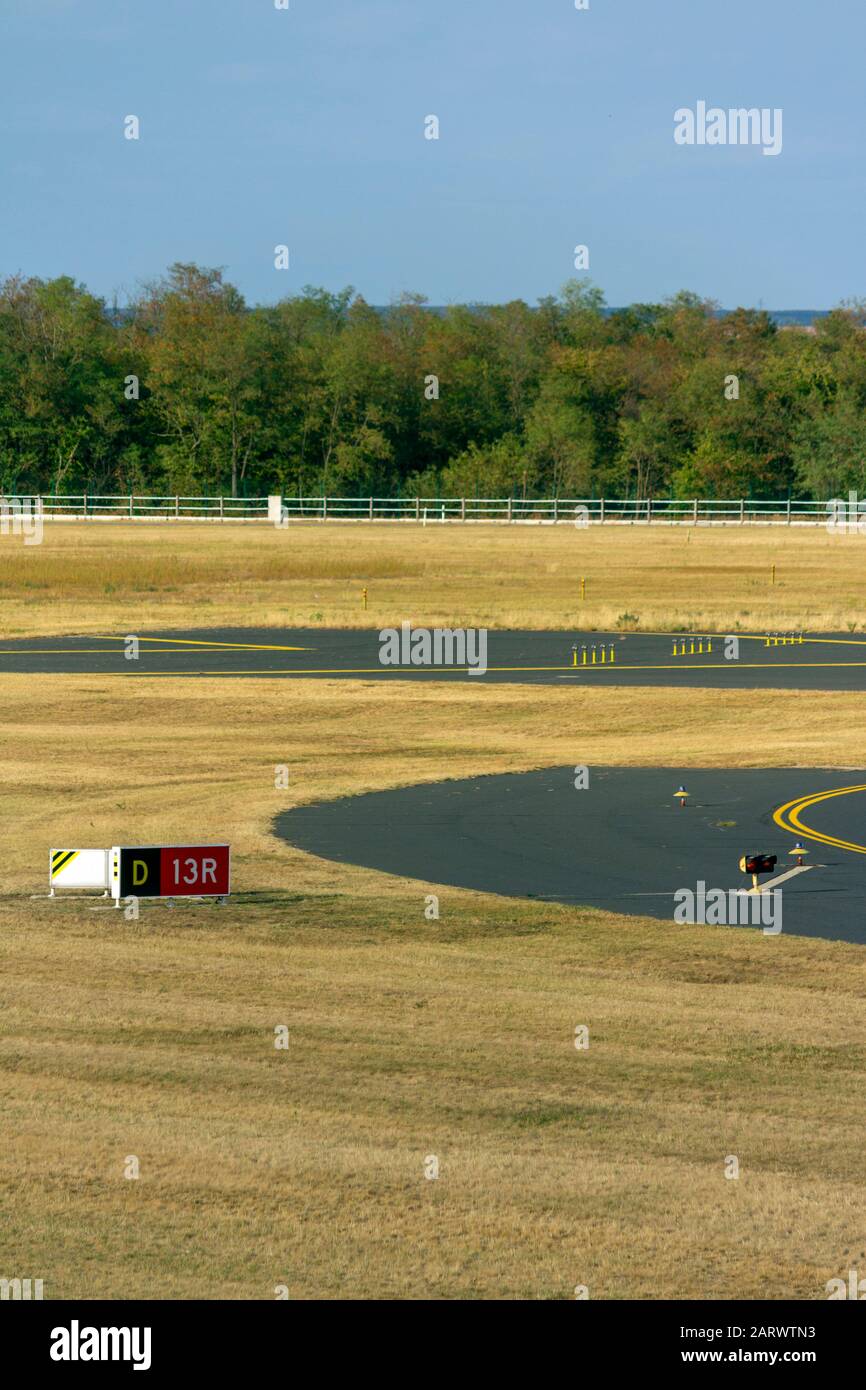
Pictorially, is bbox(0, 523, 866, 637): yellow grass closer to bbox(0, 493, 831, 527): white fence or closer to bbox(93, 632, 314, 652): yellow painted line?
bbox(93, 632, 314, 652): yellow painted line

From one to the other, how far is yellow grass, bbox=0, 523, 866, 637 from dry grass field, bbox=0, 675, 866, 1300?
35.6 meters

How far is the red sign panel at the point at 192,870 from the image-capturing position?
60.0ft

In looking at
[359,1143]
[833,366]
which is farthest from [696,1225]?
[833,366]

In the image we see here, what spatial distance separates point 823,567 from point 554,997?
214 ft

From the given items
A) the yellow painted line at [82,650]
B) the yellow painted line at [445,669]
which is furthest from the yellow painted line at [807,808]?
the yellow painted line at [82,650]

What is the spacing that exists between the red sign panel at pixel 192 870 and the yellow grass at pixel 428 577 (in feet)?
121

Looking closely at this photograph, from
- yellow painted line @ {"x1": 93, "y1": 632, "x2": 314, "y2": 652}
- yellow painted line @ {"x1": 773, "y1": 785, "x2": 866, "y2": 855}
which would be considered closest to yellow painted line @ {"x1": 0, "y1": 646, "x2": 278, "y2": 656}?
yellow painted line @ {"x1": 93, "y1": 632, "x2": 314, "y2": 652}

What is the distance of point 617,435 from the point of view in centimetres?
11881

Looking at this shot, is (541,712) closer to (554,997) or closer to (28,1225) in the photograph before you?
(554,997)

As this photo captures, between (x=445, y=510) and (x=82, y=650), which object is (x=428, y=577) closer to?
(x=82, y=650)

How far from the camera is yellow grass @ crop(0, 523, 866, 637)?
5900 cm

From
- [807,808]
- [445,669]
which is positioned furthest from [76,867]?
[445,669]

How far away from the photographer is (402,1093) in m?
12.3

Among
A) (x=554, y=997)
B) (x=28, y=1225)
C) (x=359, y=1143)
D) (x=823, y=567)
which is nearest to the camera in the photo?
(x=28, y=1225)
